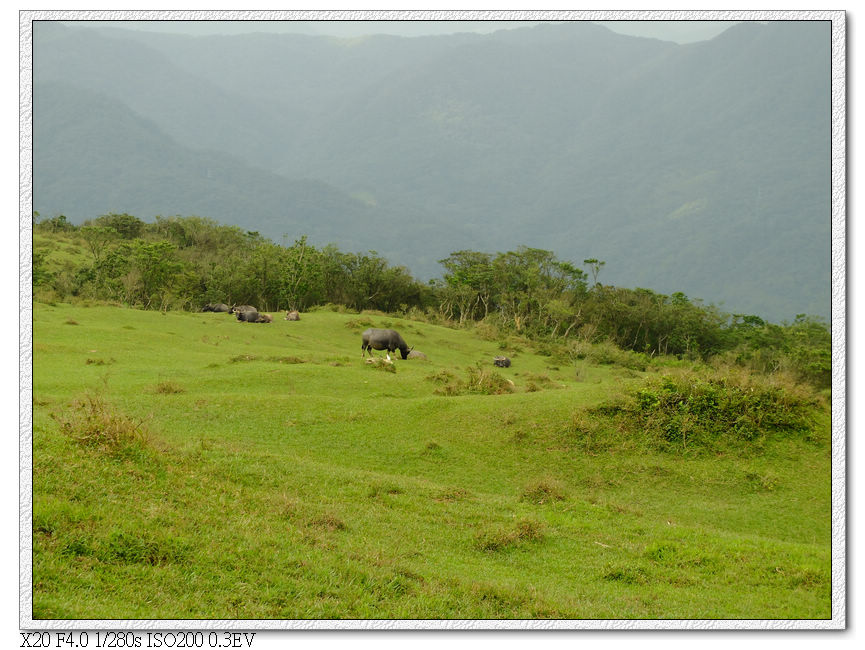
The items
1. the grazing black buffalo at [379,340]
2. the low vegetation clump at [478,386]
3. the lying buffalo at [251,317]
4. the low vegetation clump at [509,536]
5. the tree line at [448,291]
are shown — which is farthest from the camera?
the tree line at [448,291]

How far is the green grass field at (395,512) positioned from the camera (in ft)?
20.0

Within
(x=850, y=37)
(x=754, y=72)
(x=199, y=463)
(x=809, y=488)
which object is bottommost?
(x=809, y=488)

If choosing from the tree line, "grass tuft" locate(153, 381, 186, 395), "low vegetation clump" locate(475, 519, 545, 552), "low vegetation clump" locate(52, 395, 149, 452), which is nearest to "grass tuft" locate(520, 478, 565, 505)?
"low vegetation clump" locate(475, 519, 545, 552)

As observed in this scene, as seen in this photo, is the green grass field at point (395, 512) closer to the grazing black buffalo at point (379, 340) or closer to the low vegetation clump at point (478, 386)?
the low vegetation clump at point (478, 386)

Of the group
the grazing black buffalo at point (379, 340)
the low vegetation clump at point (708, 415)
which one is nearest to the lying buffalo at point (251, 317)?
the grazing black buffalo at point (379, 340)

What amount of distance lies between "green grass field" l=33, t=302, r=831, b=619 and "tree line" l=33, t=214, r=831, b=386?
33.7 m

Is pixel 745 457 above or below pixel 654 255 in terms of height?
below

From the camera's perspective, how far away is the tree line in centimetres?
4856

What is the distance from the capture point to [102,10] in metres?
7.48

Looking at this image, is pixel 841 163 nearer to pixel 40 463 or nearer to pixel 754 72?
pixel 40 463

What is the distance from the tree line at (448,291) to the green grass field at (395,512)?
3366 cm

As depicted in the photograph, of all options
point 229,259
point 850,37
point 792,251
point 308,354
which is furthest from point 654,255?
point 850,37

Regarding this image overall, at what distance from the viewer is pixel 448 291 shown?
6188 centimetres
